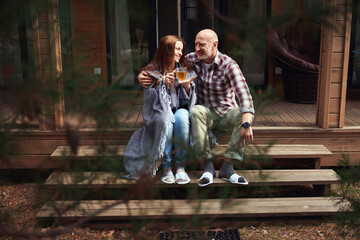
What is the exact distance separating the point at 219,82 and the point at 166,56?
0.52 metres

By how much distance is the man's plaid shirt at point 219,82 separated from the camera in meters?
3.67

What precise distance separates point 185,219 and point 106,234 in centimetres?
228

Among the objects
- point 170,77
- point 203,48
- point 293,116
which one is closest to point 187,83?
point 170,77

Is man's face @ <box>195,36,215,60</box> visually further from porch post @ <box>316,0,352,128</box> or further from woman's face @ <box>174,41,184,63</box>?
porch post @ <box>316,0,352,128</box>

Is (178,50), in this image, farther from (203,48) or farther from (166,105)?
(166,105)

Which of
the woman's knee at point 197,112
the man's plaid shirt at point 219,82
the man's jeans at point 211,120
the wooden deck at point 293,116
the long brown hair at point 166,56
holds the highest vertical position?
the long brown hair at point 166,56

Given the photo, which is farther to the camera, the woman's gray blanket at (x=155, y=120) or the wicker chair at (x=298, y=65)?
the wicker chair at (x=298, y=65)

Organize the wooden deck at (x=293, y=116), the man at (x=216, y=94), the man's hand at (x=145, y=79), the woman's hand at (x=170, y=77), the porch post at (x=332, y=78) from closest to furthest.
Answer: the woman's hand at (x=170, y=77), the man at (x=216, y=94), the man's hand at (x=145, y=79), the porch post at (x=332, y=78), the wooden deck at (x=293, y=116)

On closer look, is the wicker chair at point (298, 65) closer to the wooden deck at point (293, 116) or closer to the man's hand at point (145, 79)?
the wooden deck at point (293, 116)

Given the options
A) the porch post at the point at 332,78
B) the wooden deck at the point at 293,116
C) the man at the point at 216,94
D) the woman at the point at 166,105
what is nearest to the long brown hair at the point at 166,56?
the woman at the point at 166,105

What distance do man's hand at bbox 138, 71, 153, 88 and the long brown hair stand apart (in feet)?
0.22

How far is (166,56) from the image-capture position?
11.9 ft

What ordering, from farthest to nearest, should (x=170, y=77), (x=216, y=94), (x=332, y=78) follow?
1. (x=332, y=78)
2. (x=216, y=94)
3. (x=170, y=77)

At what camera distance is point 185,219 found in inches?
63.2
